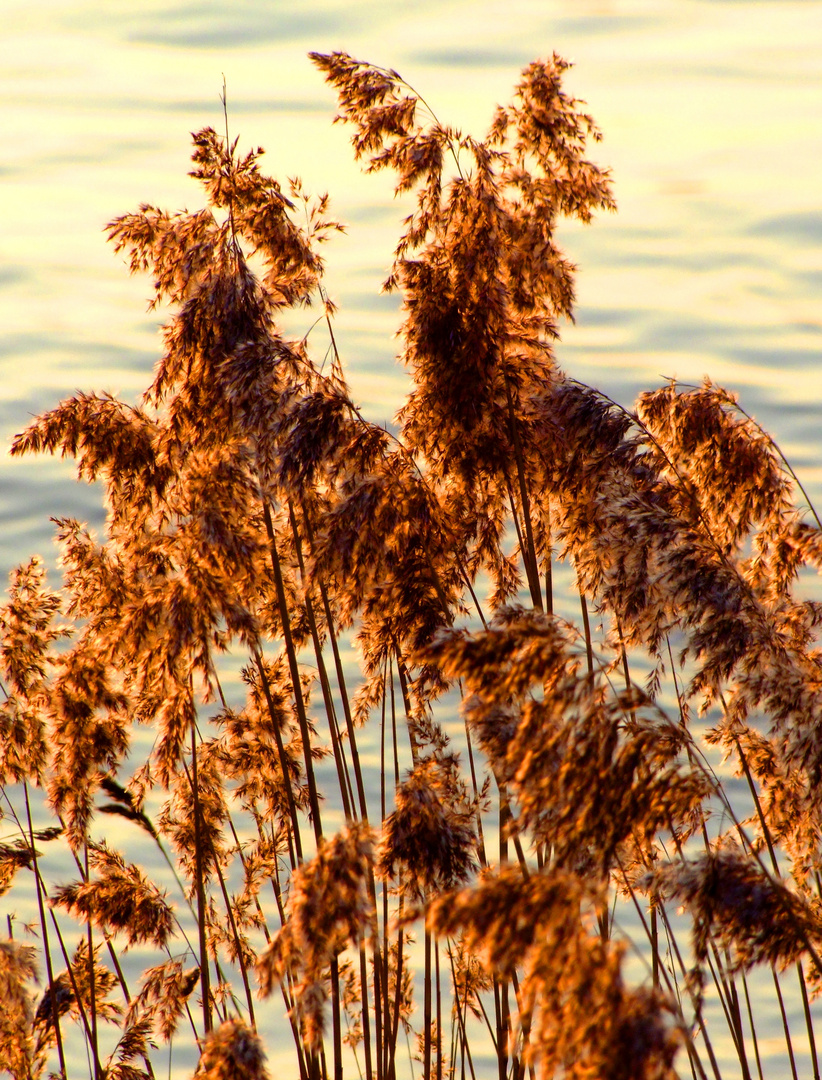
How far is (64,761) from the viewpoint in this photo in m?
7.05

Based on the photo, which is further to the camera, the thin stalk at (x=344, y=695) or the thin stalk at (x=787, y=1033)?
the thin stalk at (x=787, y=1033)

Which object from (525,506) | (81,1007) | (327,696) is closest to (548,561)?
(525,506)

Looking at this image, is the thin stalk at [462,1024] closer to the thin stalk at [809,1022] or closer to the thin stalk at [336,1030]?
the thin stalk at [336,1030]

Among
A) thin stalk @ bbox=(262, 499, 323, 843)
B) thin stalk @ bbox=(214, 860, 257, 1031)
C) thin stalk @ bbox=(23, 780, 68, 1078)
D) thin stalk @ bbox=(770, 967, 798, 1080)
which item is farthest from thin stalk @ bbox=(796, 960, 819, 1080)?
thin stalk @ bbox=(23, 780, 68, 1078)

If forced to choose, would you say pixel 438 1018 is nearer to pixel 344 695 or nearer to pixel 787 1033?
pixel 344 695

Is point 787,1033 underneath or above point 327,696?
underneath

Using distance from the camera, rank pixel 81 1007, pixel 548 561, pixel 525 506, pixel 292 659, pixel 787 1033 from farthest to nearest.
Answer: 1. pixel 81 1007
2. pixel 787 1033
3. pixel 548 561
4. pixel 525 506
5. pixel 292 659

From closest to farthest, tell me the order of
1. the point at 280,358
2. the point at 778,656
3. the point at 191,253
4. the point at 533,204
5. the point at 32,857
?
the point at 778,656
the point at 280,358
the point at 191,253
the point at 533,204
the point at 32,857

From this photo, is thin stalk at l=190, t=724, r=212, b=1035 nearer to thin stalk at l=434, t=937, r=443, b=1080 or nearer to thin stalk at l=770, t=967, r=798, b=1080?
thin stalk at l=434, t=937, r=443, b=1080

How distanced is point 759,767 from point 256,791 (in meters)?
2.89

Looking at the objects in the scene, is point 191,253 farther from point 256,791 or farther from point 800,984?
point 800,984

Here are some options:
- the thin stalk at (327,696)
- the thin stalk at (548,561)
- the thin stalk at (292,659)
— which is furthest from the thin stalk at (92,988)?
the thin stalk at (548,561)

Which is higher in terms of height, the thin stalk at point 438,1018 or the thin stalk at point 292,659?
the thin stalk at point 292,659

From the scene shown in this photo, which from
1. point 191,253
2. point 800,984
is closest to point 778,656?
point 800,984
